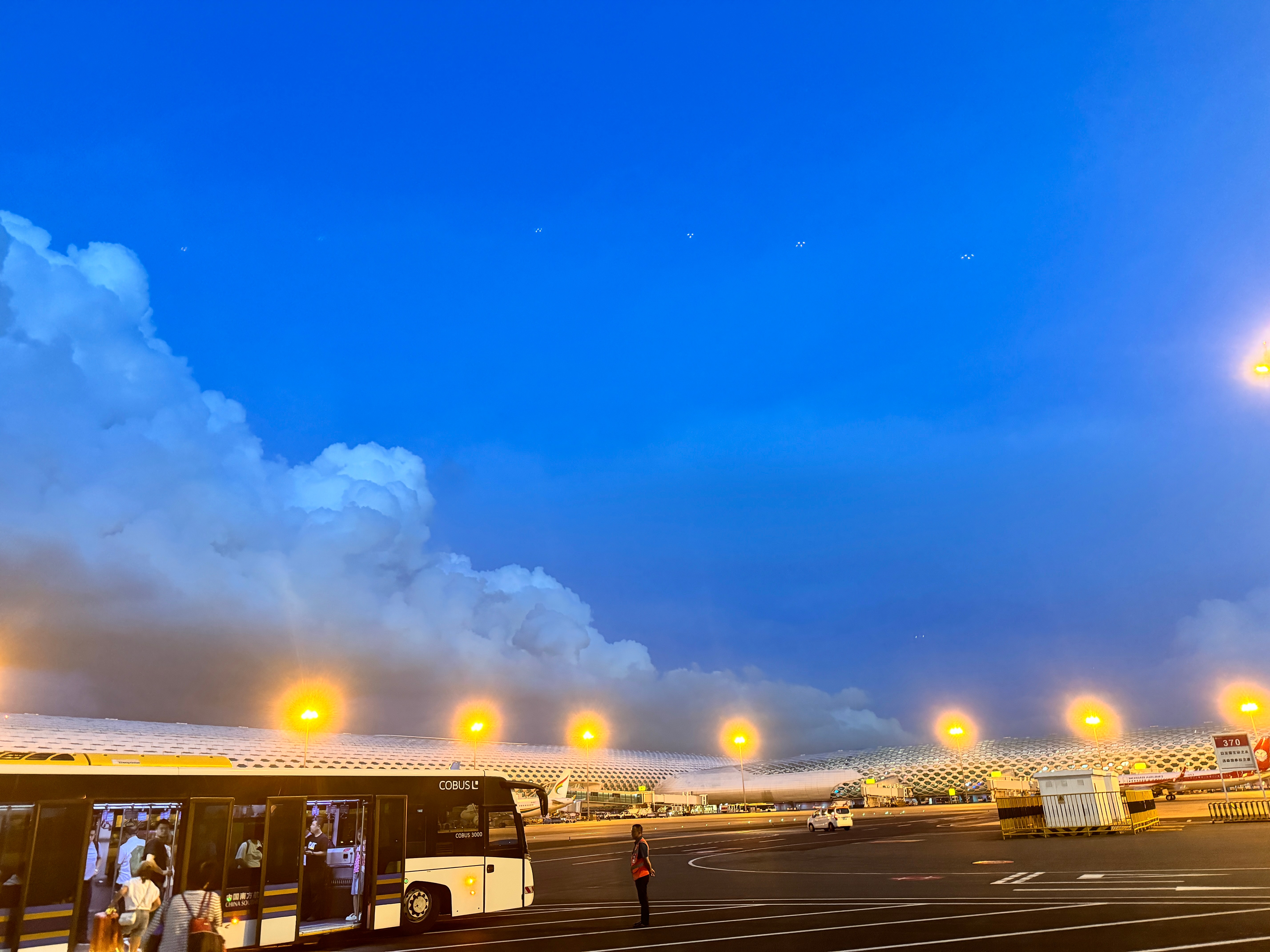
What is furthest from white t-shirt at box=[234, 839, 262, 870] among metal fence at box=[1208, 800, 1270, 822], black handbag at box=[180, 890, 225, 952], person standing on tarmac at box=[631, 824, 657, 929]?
metal fence at box=[1208, 800, 1270, 822]

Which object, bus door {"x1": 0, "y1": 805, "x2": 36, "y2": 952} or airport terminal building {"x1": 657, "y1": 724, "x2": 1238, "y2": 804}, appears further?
airport terminal building {"x1": 657, "y1": 724, "x2": 1238, "y2": 804}

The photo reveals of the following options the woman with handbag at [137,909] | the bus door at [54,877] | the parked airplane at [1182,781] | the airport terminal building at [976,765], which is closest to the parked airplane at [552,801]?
the bus door at [54,877]

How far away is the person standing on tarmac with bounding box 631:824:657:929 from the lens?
17750 mm

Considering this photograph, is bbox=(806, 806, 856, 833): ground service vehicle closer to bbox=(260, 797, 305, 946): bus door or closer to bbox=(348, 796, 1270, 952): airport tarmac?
bbox=(348, 796, 1270, 952): airport tarmac

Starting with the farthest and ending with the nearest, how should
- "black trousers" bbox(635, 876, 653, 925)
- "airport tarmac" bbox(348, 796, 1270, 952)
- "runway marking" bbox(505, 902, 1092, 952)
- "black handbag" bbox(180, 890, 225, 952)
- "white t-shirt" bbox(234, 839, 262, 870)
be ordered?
"black trousers" bbox(635, 876, 653, 925) → "white t-shirt" bbox(234, 839, 262, 870) → "runway marking" bbox(505, 902, 1092, 952) → "airport tarmac" bbox(348, 796, 1270, 952) → "black handbag" bbox(180, 890, 225, 952)

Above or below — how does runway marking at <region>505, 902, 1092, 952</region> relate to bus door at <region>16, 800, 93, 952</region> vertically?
below

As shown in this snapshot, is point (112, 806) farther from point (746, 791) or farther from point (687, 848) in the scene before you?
point (746, 791)

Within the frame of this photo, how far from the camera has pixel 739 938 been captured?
52.7ft

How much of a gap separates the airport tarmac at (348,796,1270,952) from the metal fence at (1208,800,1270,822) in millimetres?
9459

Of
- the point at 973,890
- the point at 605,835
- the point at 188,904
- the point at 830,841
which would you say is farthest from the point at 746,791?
the point at 188,904

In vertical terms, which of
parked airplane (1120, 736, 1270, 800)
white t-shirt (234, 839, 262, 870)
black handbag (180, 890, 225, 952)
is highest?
white t-shirt (234, 839, 262, 870)

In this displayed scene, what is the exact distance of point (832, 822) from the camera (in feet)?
210

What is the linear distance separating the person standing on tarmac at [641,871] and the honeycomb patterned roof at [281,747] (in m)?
85.6

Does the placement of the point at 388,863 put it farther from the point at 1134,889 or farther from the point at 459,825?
the point at 1134,889
